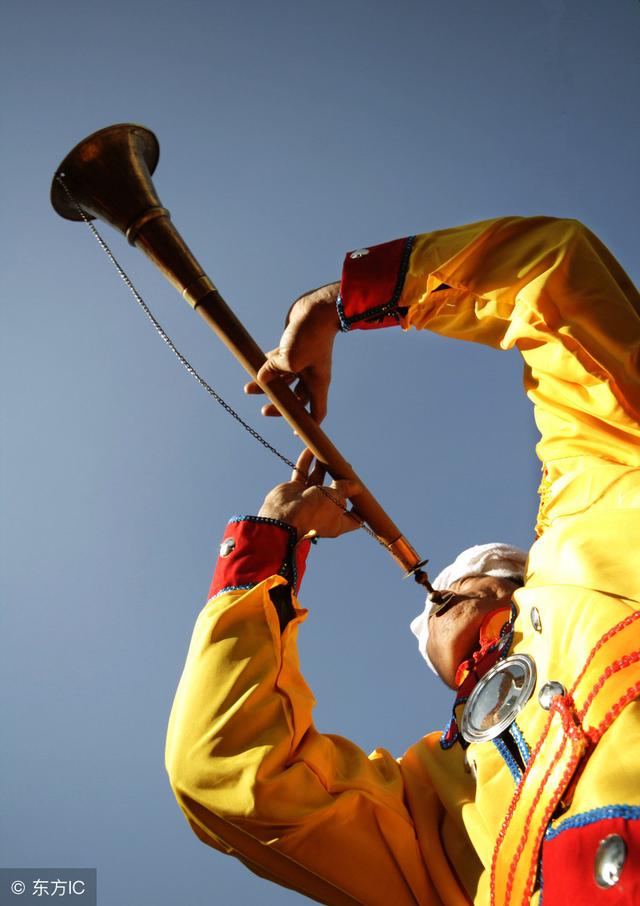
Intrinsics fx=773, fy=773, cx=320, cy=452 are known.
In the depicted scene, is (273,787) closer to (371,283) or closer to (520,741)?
(520,741)

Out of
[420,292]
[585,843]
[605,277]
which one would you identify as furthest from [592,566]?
[420,292]

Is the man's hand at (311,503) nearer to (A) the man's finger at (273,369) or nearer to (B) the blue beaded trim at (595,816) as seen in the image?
(A) the man's finger at (273,369)

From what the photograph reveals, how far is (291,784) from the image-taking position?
6.39 ft

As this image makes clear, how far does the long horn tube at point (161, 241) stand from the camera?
2.50 meters

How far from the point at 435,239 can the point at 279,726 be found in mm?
1383

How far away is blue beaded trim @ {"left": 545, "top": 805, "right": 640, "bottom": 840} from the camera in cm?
132

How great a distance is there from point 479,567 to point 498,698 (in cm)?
107

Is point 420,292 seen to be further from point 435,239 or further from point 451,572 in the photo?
point 451,572

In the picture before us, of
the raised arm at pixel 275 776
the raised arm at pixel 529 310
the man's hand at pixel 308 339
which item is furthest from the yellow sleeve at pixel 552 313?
the raised arm at pixel 275 776

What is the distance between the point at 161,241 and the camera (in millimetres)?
2512

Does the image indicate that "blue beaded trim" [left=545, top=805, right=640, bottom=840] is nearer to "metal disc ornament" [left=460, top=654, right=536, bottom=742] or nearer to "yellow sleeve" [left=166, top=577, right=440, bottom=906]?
"metal disc ornament" [left=460, top=654, right=536, bottom=742]

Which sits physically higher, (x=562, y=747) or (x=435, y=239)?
(x=435, y=239)

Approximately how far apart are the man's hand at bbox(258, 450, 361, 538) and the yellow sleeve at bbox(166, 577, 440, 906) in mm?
368

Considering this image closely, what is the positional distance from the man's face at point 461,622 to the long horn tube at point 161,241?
195 millimetres
